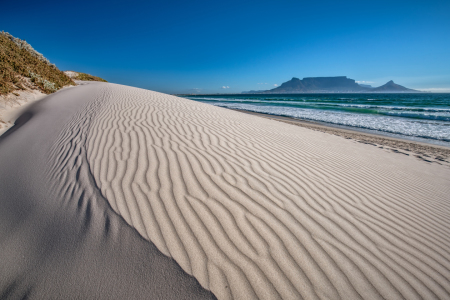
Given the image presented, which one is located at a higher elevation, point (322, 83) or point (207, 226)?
point (322, 83)

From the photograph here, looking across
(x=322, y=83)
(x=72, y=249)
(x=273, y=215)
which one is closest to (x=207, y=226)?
(x=273, y=215)

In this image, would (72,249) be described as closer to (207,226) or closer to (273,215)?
(207,226)

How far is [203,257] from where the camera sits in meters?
1.38

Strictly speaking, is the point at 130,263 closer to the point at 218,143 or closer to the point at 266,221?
the point at 266,221

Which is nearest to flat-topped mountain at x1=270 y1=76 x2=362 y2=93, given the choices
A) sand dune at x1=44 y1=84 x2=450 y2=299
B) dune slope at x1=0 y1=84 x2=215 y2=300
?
sand dune at x1=44 y1=84 x2=450 y2=299

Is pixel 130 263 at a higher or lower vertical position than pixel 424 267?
higher

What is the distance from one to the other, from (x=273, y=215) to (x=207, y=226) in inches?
26.7

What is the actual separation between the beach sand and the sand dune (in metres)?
0.01

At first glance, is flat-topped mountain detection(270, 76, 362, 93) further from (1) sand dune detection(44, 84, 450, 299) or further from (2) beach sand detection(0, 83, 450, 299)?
(2) beach sand detection(0, 83, 450, 299)

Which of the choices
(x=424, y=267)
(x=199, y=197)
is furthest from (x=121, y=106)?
(x=424, y=267)

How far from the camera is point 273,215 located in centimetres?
181

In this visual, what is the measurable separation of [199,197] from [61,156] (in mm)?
2612

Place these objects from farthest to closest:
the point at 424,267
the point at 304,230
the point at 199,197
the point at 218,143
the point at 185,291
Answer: the point at 218,143, the point at 199,197, the point at 304,230, the point at 424,267, the point at 185,291

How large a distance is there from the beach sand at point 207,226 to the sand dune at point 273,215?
0.01 m
